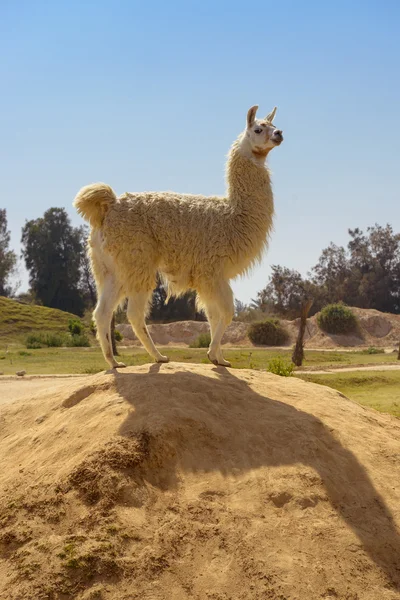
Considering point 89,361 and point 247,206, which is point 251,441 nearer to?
point 247,206

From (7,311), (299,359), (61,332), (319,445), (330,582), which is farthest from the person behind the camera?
(7,311)

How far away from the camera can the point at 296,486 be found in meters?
6.12

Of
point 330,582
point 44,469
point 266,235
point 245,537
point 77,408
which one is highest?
point 266,235

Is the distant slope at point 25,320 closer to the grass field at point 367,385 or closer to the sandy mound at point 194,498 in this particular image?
the grass field at point 367,385

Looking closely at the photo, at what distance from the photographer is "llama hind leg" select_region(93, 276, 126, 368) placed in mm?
8375

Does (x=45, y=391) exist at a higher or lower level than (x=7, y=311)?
lower

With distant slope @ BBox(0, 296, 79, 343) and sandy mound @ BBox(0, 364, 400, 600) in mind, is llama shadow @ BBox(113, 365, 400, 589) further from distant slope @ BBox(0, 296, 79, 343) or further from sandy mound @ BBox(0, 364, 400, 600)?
distant slope @ BBox(0, 296, 79, 343)

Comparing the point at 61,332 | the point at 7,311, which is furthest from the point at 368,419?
the point at 7,311

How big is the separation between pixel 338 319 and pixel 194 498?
36.4m

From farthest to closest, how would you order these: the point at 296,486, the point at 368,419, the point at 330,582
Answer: the point at 368,419
the point at 296,486
the point at 330,582

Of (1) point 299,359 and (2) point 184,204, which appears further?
(1) point 299,359

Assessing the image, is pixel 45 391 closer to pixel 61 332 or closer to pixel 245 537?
pixel 245 537

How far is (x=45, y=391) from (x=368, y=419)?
A: 4289mm

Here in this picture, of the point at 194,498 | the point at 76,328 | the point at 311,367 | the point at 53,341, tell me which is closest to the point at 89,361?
the point at 311,367
